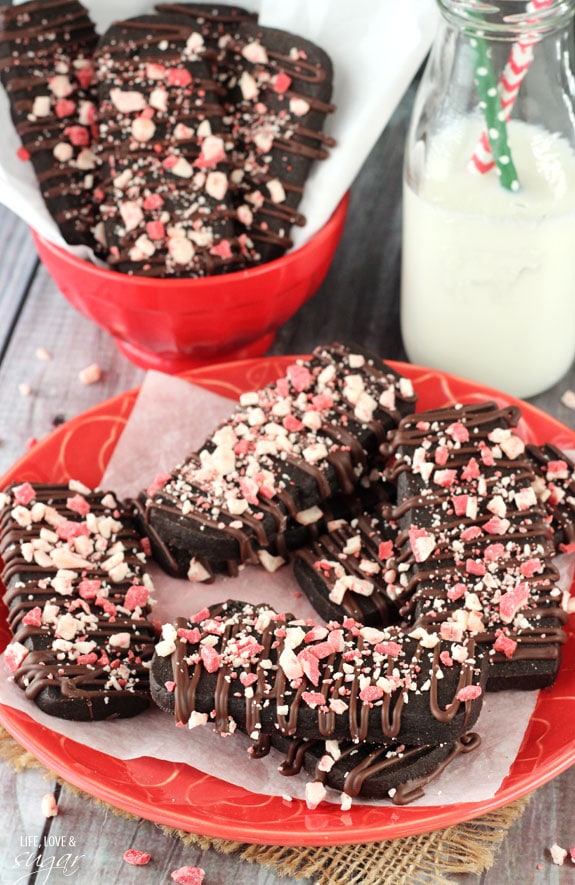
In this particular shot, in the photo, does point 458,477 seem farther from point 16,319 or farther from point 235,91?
point 16,319

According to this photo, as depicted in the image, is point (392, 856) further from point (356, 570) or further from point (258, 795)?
point (356, 570)

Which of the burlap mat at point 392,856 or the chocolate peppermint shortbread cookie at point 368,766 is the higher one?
the chocolate peppermint shortbread cookie at point 368,766

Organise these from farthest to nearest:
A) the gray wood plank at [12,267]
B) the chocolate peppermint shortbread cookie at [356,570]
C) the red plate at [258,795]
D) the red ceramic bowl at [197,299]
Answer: the gray wood plank at [12,267]
the red ceramic bowl at [197,299]
the chocolate peppermint shortbread cookie at [356,570]
the red plate at [258,795]

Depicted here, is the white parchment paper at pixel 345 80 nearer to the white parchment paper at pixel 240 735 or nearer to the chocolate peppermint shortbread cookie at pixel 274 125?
the chocolate peppermint shortbread cookie at pixel 274 125

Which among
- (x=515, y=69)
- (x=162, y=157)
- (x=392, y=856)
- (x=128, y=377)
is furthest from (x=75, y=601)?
(x=515, y=69)

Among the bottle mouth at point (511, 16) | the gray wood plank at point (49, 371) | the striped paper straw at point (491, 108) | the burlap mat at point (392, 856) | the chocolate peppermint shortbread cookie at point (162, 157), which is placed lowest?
the gray wood plank at point (49, 371)

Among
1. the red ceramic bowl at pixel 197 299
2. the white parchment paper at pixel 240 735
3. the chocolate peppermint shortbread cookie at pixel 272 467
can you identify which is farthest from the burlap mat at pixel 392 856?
the red ceramic bowl at pixel 197 299
